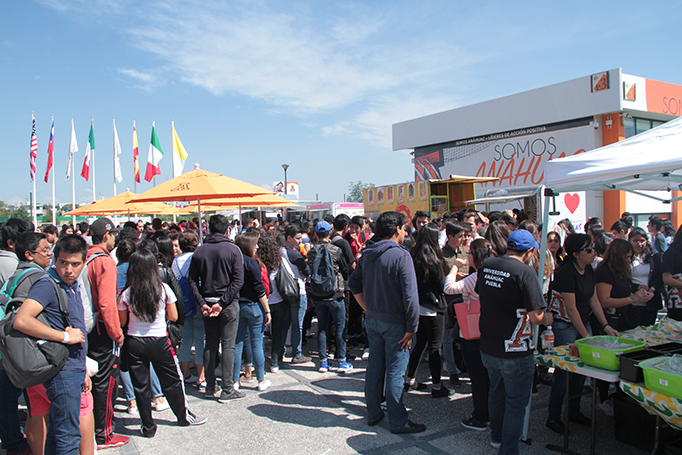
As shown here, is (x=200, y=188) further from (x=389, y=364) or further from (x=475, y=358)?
(x=475, y=358)

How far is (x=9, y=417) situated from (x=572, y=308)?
4965 millimetres

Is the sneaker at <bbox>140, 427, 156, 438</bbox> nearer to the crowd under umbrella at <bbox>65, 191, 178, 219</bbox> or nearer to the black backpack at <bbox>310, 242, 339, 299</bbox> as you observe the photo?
the black backpack at <bbox>310, 242, 339, 299</bbox>

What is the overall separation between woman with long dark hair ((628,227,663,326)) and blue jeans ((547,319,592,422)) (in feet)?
4.92

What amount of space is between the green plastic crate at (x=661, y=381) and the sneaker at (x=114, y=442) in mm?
4330

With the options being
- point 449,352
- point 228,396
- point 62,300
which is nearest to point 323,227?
point 449,352

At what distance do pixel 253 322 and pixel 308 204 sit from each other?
2240 cm

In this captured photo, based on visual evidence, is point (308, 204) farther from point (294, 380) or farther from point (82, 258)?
point (82, 258)

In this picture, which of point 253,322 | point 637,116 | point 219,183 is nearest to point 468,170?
point 637,116

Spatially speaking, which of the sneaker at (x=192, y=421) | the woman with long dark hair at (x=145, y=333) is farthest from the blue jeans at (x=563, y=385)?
the woman with long dark hair at (x=145, y=333)

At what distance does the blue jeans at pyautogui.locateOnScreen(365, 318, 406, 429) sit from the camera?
404cm

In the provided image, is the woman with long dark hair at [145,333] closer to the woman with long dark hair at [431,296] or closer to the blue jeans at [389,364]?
the blue jeans at [389,364]

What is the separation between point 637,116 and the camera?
71.2ft

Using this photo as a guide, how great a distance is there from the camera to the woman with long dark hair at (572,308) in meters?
4.03

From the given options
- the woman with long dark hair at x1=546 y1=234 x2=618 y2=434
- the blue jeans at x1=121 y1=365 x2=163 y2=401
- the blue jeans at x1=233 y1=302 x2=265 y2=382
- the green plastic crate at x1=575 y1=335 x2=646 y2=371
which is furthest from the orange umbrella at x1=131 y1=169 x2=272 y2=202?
the green plastic crate at x1=575 y1=335 x2=646 y2=371
